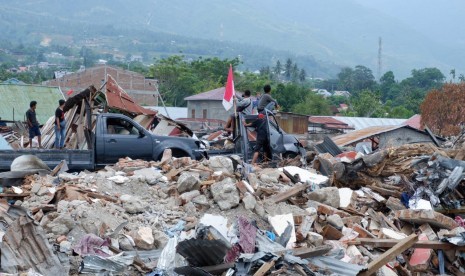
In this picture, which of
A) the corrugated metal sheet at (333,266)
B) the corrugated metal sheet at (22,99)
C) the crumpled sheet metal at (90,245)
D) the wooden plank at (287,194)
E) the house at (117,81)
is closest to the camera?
the crumpled sheet metal at (90,245)

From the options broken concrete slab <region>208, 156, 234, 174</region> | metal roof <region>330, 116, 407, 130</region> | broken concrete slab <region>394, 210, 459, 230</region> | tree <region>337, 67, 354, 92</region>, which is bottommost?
tree <region>337, 67, 354, 92</region>

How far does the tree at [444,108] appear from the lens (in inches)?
1735

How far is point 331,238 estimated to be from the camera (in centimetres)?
1011

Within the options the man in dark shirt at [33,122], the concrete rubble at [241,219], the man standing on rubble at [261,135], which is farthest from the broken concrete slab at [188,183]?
the man in dark shirt at [33,122]

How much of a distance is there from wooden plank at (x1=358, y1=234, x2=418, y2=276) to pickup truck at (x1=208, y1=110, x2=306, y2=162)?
246 inches

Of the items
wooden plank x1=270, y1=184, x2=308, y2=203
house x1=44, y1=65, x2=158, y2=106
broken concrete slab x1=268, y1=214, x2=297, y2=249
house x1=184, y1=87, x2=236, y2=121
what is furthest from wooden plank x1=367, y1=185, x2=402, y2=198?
house x1=44, y1=65, x2=158, y2=106

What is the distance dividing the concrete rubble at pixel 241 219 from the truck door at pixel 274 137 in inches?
101

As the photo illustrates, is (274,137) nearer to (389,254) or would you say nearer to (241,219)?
(241,219)

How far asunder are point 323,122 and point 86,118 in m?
36.5

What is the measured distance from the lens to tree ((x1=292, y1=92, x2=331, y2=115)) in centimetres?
6800

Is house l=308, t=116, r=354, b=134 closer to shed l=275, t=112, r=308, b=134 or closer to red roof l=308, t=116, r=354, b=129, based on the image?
red roof l=308, t=116, r=354, b=129

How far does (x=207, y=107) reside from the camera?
196 feet

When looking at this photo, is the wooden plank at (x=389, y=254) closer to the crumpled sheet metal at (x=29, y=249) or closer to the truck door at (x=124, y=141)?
the crumpled sheet metal at (x=29, y=249)

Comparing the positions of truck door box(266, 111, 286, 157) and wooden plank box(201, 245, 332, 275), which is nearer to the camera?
wooden plank box(201, 245, 332, 275)
